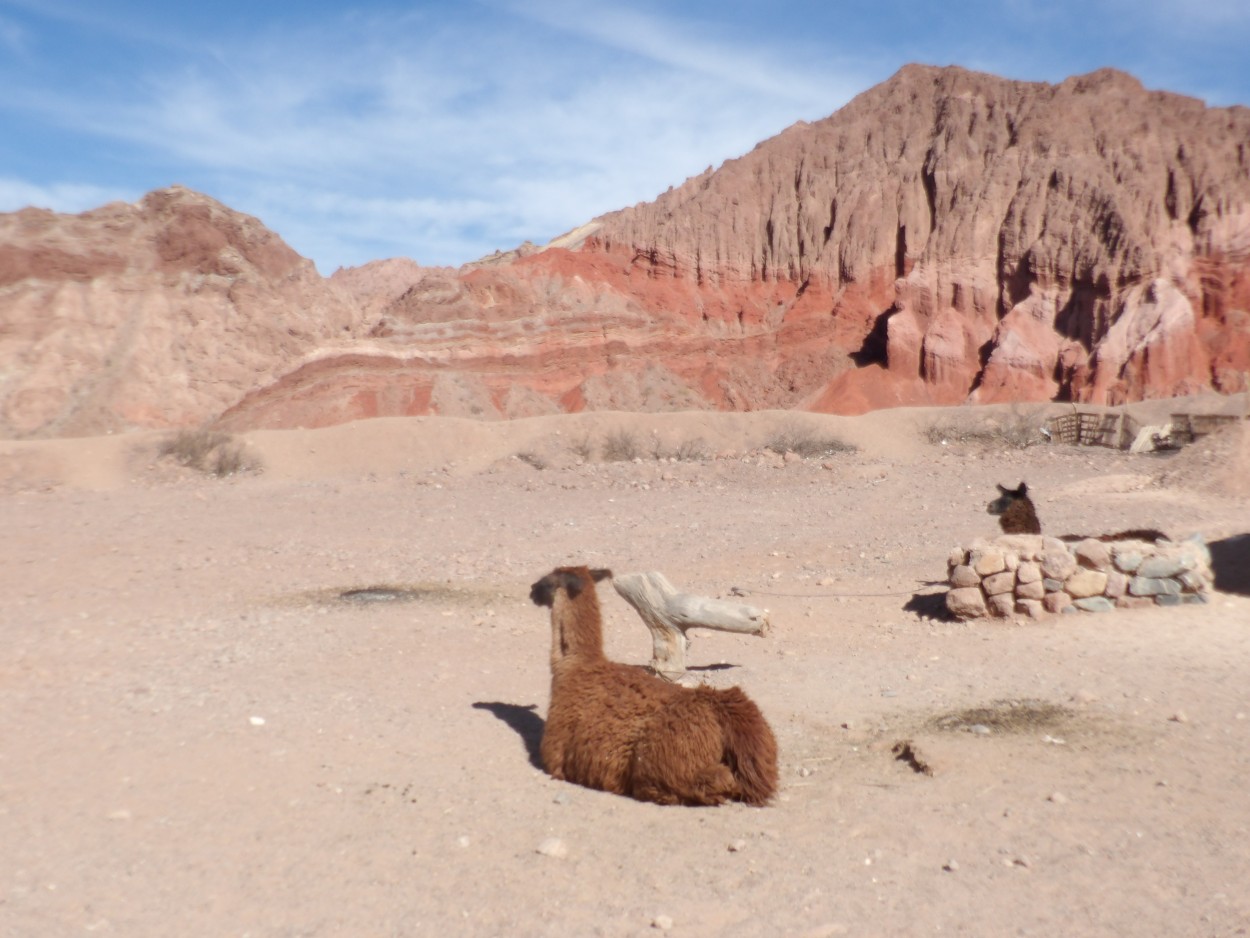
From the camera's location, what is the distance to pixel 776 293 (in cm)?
5672

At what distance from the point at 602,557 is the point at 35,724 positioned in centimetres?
875

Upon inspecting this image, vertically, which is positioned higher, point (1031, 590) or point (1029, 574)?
point (1029, 574)

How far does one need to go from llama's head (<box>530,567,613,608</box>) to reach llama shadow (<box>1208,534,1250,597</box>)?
7.55 meters

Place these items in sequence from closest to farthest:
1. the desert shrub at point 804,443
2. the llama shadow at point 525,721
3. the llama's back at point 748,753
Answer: the llama's back at point 748,753, the llama shadow at point 525,721, the desert shrub at point 804,443

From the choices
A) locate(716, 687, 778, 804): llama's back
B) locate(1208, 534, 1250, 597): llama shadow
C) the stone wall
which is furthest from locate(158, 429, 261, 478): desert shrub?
locate(716, 687, 778, 804): llama's back

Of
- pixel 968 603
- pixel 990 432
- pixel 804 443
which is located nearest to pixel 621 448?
pixel 804 443

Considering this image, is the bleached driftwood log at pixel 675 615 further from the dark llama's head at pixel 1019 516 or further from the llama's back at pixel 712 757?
the dark llama's head at pixel 1019 516

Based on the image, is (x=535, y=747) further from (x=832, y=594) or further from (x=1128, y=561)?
(x=1128, y=561)

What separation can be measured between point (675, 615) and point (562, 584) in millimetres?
1584

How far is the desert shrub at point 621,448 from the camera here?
2673 centimetres

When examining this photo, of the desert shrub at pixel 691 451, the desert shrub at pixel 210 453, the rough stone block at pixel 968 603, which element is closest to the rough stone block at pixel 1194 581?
the rough stone block at pixel 968 603

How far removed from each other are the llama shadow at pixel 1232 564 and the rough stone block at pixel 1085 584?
5.32 feet

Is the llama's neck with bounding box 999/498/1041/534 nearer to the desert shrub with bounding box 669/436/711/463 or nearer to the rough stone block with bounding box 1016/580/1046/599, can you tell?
the rough stone block with bounding box 1016/580/1046/599

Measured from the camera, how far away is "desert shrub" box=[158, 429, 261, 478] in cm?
2373
